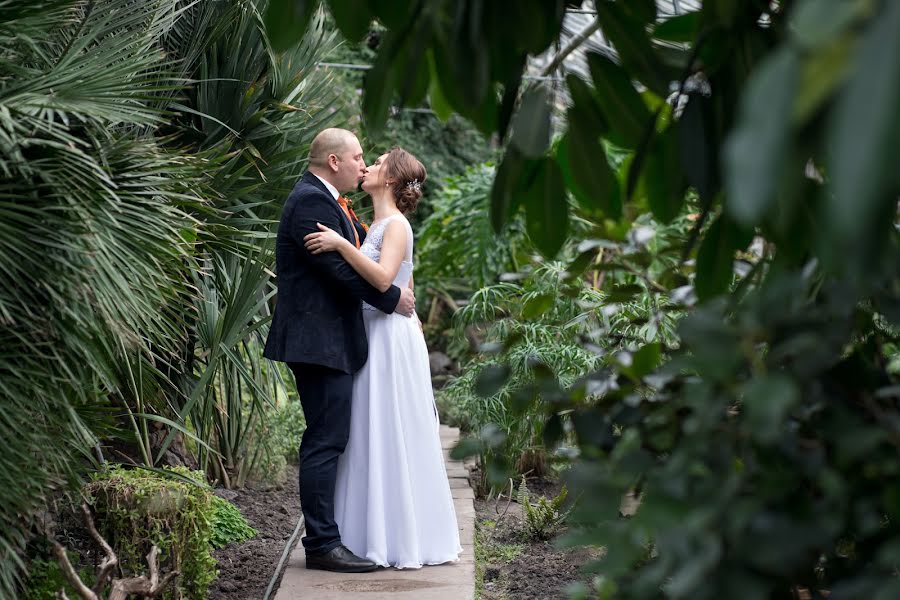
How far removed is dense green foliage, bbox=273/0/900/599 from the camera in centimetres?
66

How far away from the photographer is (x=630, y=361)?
151 centimetres

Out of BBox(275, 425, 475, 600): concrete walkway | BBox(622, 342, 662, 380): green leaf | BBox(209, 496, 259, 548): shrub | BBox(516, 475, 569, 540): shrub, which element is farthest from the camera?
BBox(516, 475, 569, 540): shrub

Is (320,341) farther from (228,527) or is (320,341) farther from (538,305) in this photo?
(538,305)

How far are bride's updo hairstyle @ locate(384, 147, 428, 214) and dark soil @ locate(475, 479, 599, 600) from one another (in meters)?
1.44

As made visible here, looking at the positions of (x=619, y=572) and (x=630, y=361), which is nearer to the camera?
(x=619, y=572)

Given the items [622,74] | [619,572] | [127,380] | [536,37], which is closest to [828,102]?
[619,572]

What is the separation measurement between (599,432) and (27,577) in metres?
2.52

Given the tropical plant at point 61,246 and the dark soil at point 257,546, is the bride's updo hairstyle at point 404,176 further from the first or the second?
the dark soil at point 257,546

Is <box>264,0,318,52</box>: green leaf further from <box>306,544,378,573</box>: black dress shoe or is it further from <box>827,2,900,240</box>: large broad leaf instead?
<box>306,544,378,573</box>: black dress shoe

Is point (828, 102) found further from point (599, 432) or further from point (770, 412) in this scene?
point (599, 432)

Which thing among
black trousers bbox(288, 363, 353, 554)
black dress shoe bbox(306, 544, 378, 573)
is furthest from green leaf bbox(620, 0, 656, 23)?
black dress shoe bbox(306, 544, 378, 573)

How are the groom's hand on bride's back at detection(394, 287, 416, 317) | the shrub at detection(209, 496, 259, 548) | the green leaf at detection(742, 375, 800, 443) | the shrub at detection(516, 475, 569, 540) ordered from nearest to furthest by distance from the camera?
the green leaf at detection(742, 375, 800, 443) < the groom's hand on bride's back at detection(394, 287, 416, 317) < the shrub at detection(209, 496, 259, 548) < the shrub at detection(516, 475, 569, 540)

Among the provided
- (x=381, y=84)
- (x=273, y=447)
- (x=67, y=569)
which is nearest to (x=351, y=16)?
(x=381, y=84)

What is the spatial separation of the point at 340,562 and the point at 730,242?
2890mm
